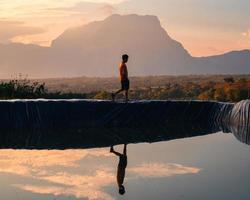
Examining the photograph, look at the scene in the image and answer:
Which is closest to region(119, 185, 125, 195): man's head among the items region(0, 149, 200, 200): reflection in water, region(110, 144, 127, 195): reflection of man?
region(110, 144, 127, 195): reflection of man

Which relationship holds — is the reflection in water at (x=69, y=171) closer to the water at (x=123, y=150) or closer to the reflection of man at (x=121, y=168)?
the water at (x=123, y=150)

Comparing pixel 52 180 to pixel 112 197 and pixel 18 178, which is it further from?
pixel 112 197

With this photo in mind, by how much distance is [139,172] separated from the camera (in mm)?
12711

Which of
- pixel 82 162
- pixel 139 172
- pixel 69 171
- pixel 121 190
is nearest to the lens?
pixel 121 190

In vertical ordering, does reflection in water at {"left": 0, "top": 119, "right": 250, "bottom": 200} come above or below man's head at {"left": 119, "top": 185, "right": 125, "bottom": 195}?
below

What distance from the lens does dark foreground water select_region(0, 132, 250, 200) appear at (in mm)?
10523

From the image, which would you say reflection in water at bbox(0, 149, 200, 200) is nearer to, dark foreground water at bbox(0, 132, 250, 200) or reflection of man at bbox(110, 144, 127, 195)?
dark foreground water at bbox(0, 132, 250, 200)

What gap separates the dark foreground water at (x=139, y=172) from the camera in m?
10.5

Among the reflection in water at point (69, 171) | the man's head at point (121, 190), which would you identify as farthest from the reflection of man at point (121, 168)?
the reflection in water at point (69, 171)

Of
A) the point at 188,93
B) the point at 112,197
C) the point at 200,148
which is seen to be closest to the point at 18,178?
the point at 112,197

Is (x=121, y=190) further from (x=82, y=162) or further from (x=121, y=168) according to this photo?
(x=82, y=162)

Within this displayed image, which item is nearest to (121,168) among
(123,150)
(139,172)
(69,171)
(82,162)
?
(139,172)

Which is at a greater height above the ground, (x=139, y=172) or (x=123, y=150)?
(x=139, y=172)

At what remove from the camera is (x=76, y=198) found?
10016mm
